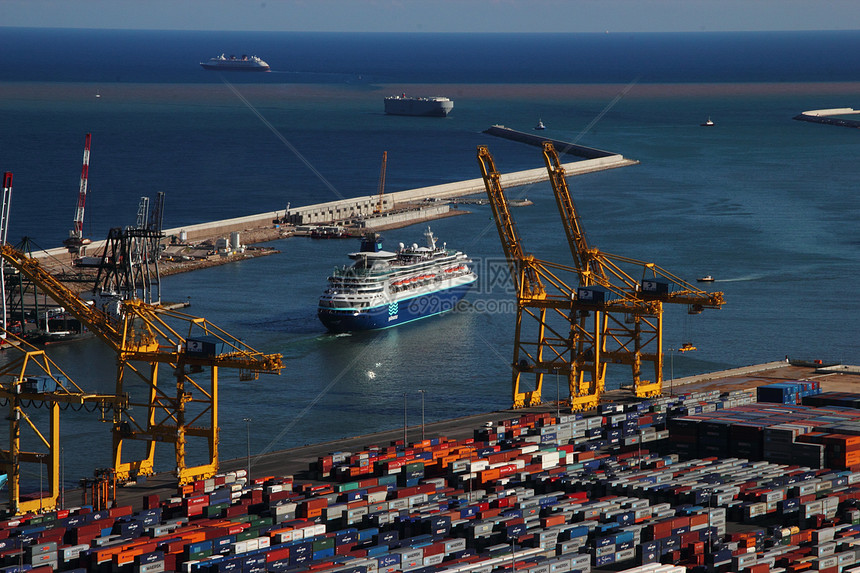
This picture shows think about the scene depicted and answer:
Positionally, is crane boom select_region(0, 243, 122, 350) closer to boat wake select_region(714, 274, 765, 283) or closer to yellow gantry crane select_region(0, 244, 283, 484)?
yellow gantry crane select_region(0, 244, 283, 484)

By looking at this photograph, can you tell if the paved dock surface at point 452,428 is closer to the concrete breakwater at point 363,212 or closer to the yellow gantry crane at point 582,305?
the yellow gantry crane at point 582,305

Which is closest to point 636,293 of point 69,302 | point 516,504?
point 516,504

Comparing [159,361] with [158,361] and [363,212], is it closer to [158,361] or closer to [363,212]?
[158,361]

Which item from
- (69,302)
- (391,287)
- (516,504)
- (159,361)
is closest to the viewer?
(516,504)

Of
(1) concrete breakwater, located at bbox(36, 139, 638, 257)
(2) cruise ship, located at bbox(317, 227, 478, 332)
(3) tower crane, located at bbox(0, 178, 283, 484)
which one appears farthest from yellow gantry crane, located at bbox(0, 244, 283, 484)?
(1) concrete breakwater, located at bbox(36, 139, 638, 257)

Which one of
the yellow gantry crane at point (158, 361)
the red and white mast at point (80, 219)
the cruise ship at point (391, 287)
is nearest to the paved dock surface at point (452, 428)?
the yellow gantry crane at point (158, 361)

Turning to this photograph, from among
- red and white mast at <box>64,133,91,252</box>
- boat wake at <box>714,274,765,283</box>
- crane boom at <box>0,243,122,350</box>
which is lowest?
crane boom at <box>0,243,122,350</box>
